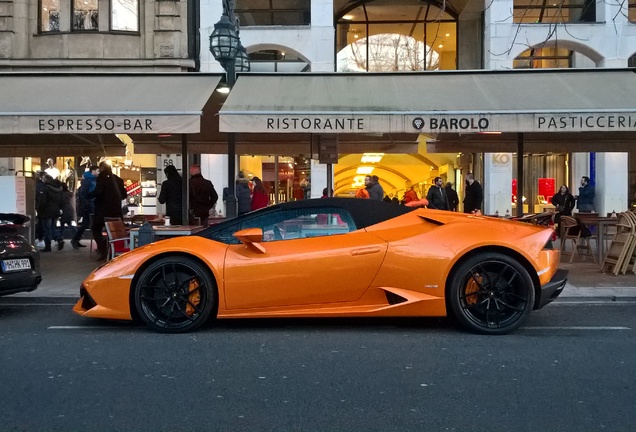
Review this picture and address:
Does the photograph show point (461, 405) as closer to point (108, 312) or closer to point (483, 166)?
point (108, 312)

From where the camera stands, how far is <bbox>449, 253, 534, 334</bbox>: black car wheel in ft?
20.5

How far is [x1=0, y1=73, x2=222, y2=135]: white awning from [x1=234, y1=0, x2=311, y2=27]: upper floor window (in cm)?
775

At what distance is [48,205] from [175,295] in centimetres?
994

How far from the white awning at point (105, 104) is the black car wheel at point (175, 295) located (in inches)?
152

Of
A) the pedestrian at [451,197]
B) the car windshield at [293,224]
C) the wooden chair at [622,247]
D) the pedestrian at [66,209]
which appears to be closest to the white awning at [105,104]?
the car windshield at [293,224]

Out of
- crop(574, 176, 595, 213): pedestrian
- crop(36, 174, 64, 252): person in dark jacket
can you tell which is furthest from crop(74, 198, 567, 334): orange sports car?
crop(574, 176, 595, 213): pedestrian

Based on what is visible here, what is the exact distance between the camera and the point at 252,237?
6180mm

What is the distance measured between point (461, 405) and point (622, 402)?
1.08 meters

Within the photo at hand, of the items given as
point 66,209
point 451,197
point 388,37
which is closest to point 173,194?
point 66,209

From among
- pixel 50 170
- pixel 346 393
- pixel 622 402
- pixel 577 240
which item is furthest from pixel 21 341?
pixel 50 170

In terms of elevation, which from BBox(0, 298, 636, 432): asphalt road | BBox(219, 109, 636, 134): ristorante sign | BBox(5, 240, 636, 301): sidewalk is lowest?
BBox(0, 298, 636, 432): asphalt road

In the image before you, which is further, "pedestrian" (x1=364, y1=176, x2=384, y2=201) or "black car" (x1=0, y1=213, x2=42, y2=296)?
"pedestrian" (x1=364, y1=176, x2=384, y2=201)

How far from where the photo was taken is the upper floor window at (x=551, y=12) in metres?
18.3

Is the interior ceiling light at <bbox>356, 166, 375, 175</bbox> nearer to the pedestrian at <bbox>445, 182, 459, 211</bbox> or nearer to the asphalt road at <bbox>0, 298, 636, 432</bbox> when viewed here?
the pedestrian at <bbox>445, 182, 459, 211</bbox>
